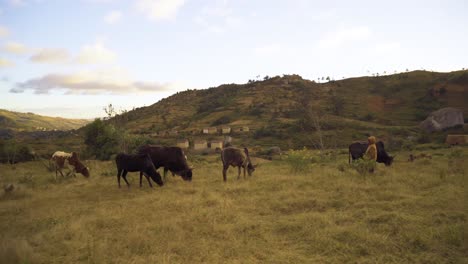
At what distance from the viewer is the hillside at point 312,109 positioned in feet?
195

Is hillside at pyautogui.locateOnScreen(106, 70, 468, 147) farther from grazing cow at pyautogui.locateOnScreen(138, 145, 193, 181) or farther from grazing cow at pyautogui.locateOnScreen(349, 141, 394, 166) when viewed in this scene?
grazing cow at pyautogui.locateOnScreen(138, 145, 193, 181)

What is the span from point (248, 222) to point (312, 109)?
7219cm

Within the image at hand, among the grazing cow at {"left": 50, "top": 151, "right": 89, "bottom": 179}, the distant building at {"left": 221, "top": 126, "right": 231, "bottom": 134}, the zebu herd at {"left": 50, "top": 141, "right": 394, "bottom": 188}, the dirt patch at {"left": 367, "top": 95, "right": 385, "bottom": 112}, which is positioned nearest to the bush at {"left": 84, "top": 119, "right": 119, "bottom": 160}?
the grazing cow at {"left": 50, "top": 151, "right": 89, "bottom": 179}

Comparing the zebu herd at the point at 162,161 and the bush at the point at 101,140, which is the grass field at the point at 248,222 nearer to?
the zebu herd at the point at 162,161

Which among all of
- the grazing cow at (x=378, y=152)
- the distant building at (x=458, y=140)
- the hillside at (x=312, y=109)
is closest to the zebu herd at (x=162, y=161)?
the grazing cow at (x=378, y=152)

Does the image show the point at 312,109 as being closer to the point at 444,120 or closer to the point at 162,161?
the point at 444,120

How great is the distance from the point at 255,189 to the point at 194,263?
7.88 metres

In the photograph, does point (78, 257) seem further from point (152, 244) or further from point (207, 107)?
point (207, 107)

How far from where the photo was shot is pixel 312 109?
78.6 m

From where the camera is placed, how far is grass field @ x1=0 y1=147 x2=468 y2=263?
281 inches

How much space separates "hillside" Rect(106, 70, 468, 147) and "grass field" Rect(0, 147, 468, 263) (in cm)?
3859

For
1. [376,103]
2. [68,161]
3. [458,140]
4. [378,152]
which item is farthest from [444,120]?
[68,161]

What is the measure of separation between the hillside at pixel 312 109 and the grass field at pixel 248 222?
38.6m

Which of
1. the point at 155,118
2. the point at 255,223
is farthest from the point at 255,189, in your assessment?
the point at 155,118
